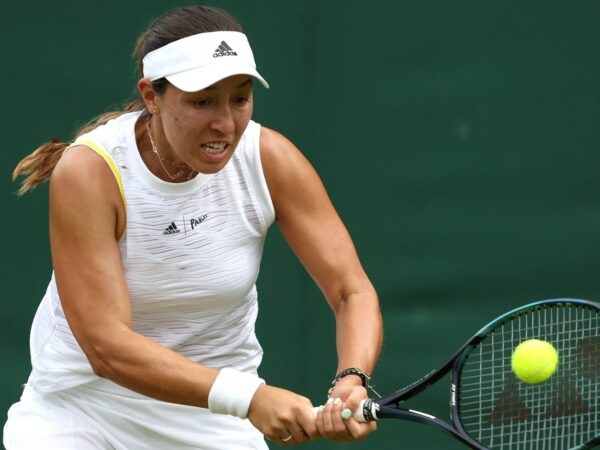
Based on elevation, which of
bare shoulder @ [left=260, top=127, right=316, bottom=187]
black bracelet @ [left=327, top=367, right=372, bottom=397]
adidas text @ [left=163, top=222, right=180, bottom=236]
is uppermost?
bare shoulder @ [left=260, top=127, right=316, bottom=187]

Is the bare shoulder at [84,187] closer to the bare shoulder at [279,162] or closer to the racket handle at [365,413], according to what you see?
the bare shoulder at [279,162]

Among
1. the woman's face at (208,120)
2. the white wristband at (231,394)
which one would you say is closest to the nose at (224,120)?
Result: the woman's face at (208,120)

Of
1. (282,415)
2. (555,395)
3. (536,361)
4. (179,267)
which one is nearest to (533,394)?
(555,395)

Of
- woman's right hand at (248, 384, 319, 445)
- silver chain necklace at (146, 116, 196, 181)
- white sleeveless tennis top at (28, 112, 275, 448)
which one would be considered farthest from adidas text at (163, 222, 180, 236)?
woman's right hand at (248, 384, 319, 445)

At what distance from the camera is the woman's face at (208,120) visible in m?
3.03

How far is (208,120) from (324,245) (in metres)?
0.49

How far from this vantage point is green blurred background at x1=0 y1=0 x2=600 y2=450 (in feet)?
14.3

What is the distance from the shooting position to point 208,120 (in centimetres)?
303

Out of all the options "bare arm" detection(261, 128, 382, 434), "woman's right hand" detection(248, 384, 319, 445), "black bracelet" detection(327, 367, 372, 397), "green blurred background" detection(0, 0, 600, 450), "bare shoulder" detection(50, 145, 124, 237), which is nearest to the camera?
"woman's right hand" detection(248, 384, 319, 445)

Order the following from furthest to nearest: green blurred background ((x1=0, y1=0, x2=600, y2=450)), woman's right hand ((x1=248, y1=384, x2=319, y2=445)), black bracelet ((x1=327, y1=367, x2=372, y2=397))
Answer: green blurred background ((x1=0, y1=0, x2=600, y2=450)), black bracelet ((x1=327, y1=367, x2=372, y2=397)), woman's right hand ((x1=248, y1=384, x2=319, y2=445))

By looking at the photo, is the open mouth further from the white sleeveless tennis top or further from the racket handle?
the racket handle

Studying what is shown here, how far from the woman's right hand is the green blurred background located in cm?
161

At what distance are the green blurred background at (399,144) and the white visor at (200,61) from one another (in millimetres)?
1505

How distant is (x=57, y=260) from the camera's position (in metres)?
3.09
